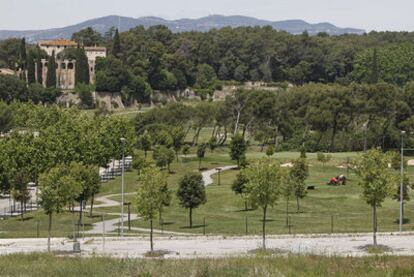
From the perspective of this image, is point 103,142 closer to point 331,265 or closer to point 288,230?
point 288,230

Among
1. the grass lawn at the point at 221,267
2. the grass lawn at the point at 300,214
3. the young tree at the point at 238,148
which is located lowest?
the grass lawn at the point at 300,214

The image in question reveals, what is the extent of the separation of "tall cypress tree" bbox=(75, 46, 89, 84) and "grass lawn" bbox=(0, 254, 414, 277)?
388 feet

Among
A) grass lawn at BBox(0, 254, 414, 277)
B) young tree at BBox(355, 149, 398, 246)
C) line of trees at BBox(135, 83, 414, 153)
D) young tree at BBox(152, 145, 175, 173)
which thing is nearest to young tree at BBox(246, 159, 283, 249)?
young tree at BBox(355, 149, 398, 246)

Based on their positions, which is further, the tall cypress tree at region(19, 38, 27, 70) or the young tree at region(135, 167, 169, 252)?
the tall cypress tree at region(19, 38, 27, 70)

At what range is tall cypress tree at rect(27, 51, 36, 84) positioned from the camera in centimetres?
14562

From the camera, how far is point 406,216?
51625mm

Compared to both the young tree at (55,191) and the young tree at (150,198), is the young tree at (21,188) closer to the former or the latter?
the young tree at (55,191)

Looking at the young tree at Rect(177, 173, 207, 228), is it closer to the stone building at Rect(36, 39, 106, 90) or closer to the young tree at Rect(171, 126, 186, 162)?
the young tree at Rect(171, 126, 186, 162)

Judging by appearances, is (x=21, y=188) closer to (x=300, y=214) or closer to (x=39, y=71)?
(x=300, y=214)

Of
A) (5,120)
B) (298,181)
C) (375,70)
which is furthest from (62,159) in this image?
(375,70)

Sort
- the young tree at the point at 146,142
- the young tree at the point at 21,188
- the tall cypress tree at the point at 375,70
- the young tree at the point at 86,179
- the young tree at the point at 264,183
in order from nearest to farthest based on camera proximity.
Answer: the young tree at the point at 264,183 → the young tree at the point at 86,179 → the young tree at the point at 21,188 → the young tree at the point at 146,142 → the tall cypress tree at the point at 375,70

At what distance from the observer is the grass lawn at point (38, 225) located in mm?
48600

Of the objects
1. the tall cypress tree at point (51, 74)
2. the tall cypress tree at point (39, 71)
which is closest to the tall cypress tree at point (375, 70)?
the tall cypress tree at point (51, 74)

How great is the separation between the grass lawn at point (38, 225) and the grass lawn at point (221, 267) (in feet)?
48.6
